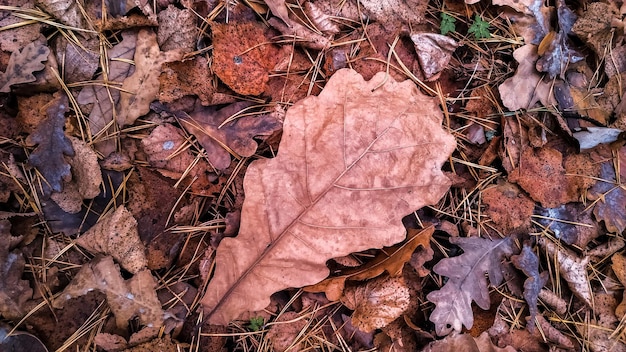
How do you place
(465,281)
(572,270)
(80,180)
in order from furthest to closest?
(572,270), (465,281), (80,180)

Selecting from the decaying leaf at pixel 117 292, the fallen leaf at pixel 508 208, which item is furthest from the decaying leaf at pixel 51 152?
the fallen leaf at pixel 508 208

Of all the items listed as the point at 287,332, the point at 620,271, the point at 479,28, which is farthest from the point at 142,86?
the point at 620,271

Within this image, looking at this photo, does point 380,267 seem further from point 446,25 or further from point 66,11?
point 66,11

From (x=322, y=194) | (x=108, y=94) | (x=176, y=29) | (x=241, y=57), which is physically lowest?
(x=322, y=194)

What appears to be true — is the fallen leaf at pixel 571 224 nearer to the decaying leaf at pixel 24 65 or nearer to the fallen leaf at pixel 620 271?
the fallen leaf at pixel 620 271

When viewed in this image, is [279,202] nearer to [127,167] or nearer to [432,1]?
[127,167]

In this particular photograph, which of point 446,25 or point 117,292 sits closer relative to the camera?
point 117,292

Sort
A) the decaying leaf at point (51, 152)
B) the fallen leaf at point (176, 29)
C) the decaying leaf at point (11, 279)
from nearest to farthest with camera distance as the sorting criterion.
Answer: the decaying leaf at point (11, 279) → the decaying leaf at point (51, 152) → the fallen leaf at point (176, 29)

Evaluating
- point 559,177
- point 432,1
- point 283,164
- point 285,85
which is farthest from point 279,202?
point 559,177
